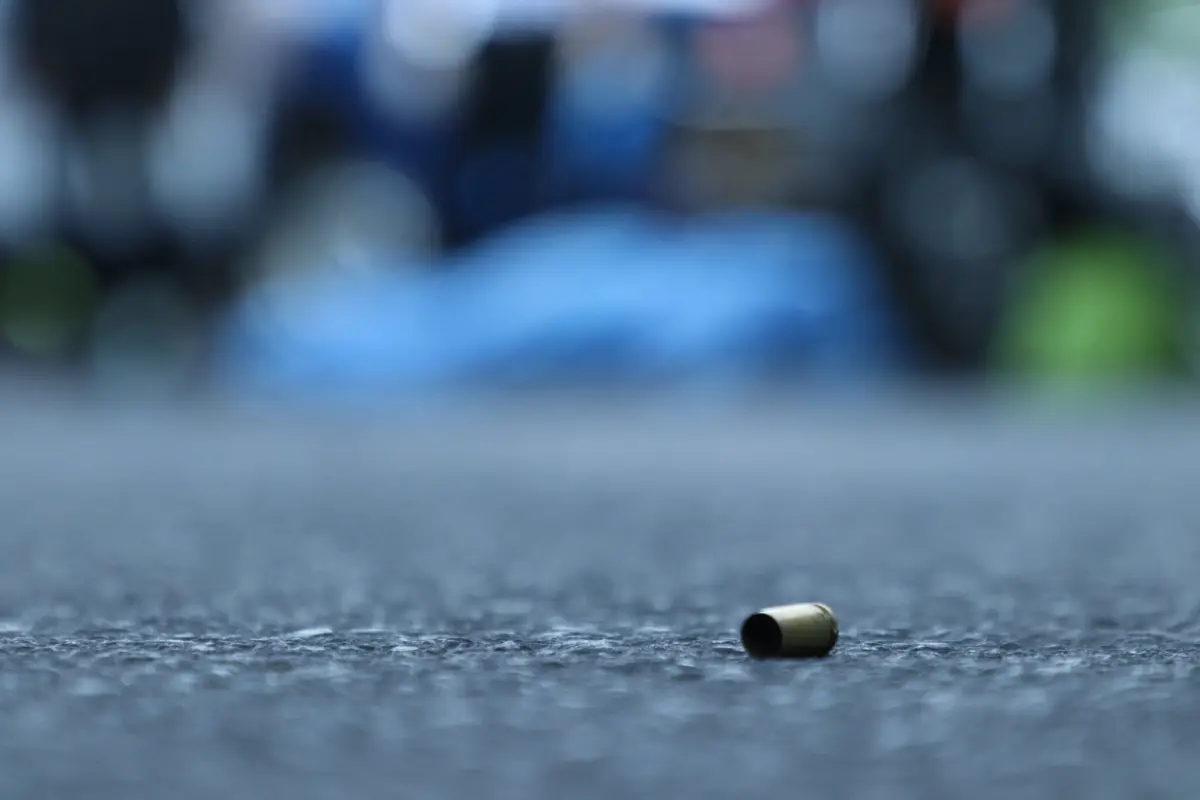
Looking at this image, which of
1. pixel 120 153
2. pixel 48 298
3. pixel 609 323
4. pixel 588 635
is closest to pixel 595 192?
pixel 609 323

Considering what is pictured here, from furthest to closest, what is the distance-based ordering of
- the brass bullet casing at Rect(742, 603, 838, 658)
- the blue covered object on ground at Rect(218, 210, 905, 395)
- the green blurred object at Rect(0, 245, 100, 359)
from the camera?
the green blurred object at Rect(0, 245, 100, 359), the blue covered object on ground at Rect(218, 210, 905, 395), the brass bullet casing at Rect(742, 603, 838, 658)

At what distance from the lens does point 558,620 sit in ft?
3.52

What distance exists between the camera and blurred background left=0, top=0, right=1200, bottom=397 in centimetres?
514

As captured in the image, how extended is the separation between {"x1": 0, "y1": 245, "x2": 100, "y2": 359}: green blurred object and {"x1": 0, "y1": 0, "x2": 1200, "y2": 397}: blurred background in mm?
11

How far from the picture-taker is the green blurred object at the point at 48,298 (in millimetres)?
5914

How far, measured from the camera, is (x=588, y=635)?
39.3 inches

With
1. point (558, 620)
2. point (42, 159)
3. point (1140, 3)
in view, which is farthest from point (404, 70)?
point (558, 620)

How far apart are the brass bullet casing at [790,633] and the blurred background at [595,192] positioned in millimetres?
4075

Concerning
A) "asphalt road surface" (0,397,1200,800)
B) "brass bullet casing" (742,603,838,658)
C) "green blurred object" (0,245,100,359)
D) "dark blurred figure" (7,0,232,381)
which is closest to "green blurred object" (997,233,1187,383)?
"dark blurred figure" (7,0,232,381)

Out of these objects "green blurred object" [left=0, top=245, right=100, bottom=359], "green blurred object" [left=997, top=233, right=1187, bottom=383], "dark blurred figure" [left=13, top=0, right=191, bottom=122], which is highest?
"dark blurred figure" [left=13, top=0, right=191, bottom=122]

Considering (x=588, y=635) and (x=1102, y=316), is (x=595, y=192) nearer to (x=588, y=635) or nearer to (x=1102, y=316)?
(x=1102, y=316)

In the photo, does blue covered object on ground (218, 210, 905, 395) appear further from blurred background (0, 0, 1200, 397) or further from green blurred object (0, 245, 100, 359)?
green blurred object (0, 245, 100, 359)

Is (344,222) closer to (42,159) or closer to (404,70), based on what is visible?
(404,70)

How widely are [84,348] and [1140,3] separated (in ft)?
9.12
